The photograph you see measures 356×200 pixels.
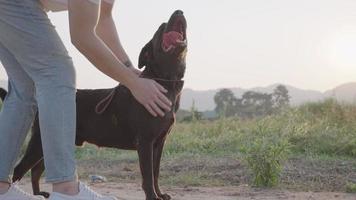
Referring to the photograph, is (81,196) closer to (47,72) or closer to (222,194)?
(47,72)

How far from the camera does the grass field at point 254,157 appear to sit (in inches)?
236

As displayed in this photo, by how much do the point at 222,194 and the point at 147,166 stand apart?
43.8 inches

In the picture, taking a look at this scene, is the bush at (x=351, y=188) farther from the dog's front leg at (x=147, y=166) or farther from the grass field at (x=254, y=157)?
the dog's front leg at (x=147, y=166)

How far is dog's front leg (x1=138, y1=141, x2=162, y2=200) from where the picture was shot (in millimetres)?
4391

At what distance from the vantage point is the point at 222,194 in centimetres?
529

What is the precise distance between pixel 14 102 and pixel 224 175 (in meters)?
3.45

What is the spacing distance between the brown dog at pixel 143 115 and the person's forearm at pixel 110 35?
0.60 feet

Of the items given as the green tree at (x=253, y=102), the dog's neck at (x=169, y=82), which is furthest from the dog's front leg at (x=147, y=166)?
the green tree at (x=253, y=102)

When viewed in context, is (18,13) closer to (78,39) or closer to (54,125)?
(78,39)

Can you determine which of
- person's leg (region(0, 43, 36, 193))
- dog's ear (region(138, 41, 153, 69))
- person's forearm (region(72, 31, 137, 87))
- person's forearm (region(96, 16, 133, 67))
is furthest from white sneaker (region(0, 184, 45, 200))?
dog's ear (region(138, 41, 153, 69))

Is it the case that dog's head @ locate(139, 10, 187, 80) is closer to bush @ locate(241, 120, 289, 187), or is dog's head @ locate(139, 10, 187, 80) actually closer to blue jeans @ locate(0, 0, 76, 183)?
blue jeans @ locate(0, 0, 76, 183)

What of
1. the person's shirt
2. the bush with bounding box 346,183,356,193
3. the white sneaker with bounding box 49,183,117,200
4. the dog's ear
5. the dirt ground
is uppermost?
the person's shirt

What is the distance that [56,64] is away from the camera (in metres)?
3.46

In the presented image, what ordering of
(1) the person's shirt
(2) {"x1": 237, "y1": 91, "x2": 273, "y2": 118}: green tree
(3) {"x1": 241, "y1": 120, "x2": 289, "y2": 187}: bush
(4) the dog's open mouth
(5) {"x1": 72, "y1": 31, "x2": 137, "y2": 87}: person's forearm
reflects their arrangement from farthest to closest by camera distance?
(2) {"x1": 237, "y1": 91, "x2": 273, "y2": 118}: green tree < (3) {"x1": 241, "y1": 120, "x2": 289, "y2": 187}: bush < (4) the dog's open mouth < (1) the person's shirt < (5) {"x1": 72, "y1": 31, "x2": 137, "y2": 87}: person's forearm
